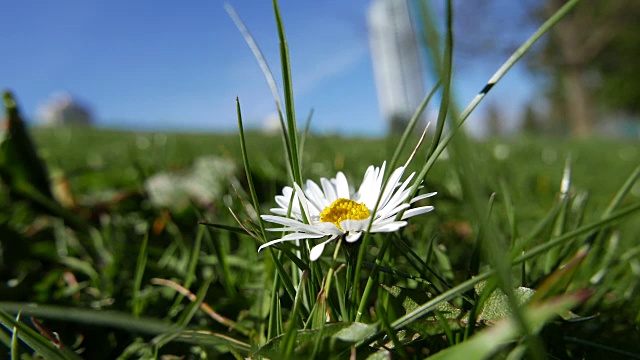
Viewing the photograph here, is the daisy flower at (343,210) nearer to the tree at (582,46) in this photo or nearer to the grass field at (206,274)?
the grass field at (206,274)

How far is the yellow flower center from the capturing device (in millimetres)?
323

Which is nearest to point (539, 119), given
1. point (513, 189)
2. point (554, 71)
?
point (554, 71)

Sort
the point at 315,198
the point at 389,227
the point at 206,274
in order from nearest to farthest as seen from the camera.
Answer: the point at 389,227
the point at 315,198
the point at 206,274

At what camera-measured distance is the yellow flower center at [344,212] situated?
0.32 m

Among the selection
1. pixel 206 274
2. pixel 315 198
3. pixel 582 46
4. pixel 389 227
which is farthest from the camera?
pixel 582 46

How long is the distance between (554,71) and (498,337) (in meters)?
13.8

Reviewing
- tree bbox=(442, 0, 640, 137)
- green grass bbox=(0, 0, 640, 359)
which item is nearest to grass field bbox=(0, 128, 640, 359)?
green grass bbox=(0, 0, 640, 359)

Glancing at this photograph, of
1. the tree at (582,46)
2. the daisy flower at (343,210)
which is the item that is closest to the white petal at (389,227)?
the daisy flower at (343,210)

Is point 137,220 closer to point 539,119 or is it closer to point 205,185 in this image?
point 205,185

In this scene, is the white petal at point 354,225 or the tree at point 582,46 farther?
the tree at point 582,46

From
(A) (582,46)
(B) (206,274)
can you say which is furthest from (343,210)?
(A) (582,46)

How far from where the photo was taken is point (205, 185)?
34.5 inches

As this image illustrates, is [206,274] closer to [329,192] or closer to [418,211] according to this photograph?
[329,192]

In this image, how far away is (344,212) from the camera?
0.33m
